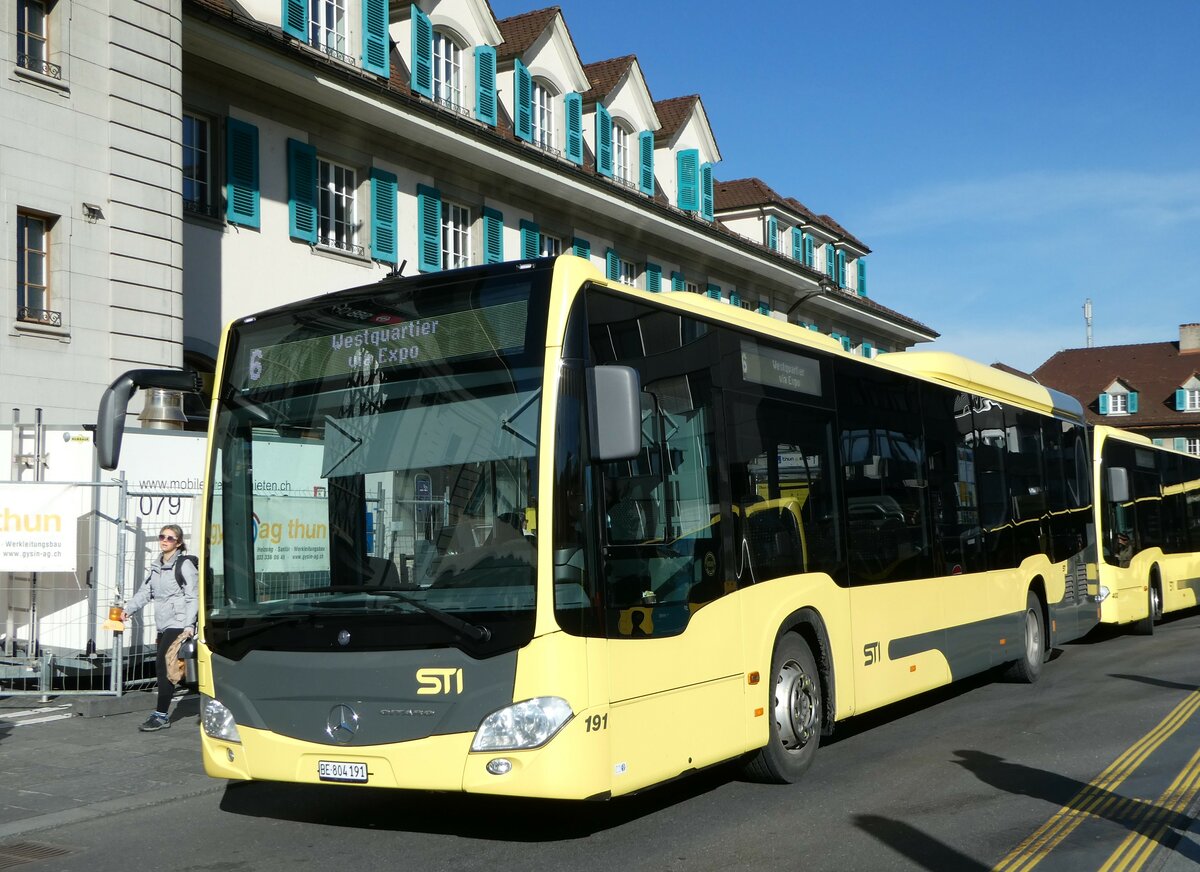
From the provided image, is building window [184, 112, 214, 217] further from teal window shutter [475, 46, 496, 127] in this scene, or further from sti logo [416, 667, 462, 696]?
sti logo [416, 667, 462, 696]

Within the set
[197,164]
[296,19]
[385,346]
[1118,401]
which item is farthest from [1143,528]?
[1118,401]

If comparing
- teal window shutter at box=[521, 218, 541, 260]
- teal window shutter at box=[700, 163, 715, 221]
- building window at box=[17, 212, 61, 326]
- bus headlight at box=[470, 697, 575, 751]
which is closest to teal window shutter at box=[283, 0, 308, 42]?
building window at box=[17, 212, 61, 326]

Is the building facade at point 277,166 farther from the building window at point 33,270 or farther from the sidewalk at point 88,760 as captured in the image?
the sidewalk at point 88,760

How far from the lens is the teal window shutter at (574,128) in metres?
27.1

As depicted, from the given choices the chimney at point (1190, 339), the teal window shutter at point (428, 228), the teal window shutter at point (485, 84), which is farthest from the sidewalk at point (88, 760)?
the chimney at point (1190, 339)

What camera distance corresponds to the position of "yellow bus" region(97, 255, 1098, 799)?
21.0 ft

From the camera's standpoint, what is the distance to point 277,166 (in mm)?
20156

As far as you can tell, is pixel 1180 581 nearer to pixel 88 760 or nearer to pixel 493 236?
pixel 493 236

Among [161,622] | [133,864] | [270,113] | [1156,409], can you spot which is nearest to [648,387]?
[133,864]

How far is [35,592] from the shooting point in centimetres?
1312

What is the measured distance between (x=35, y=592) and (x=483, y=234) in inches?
Result: 506

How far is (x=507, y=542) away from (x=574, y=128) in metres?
21.9

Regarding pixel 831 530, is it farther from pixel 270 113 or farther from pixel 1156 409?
pixel 1156 409

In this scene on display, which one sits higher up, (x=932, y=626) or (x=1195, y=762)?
(x=932, y=626)
